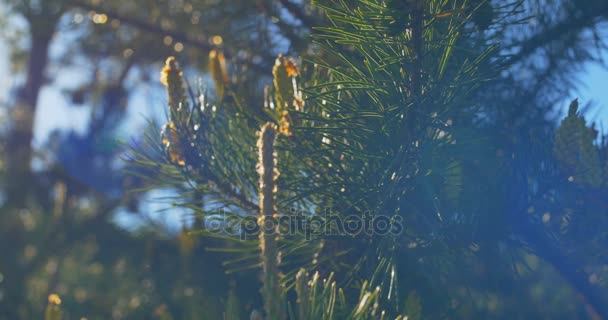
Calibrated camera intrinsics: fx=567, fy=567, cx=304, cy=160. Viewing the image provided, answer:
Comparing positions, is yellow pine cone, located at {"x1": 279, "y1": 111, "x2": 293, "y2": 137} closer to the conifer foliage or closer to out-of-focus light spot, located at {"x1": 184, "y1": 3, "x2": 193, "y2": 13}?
the conifer foliage

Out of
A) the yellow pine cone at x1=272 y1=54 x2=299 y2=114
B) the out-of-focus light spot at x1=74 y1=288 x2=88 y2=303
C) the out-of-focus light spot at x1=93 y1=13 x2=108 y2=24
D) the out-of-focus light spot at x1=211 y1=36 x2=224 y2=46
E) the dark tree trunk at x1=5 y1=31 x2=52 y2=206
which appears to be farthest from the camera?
the dark tree trunk at x1=5 y1=31 x2=52 y2=206

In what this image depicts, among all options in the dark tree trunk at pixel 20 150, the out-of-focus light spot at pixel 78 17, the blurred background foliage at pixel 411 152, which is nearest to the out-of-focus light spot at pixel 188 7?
the blurred background foliage at pixel 411 152

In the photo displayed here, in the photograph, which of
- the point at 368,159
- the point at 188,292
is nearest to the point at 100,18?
the point at 188,292

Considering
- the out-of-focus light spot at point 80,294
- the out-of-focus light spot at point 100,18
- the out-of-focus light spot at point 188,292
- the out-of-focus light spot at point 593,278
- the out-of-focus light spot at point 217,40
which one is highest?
the out-of-focus light spot at point 100,18

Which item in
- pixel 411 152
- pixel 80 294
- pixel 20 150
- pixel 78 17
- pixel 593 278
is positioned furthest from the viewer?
pixel 20 150

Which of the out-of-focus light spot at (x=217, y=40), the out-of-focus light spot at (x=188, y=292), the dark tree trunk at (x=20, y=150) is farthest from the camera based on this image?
the dark tree trunk at (x=20, y=150)

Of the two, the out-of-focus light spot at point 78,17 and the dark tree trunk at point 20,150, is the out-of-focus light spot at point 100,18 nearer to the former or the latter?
the out-of-focus light spot at point 78,17

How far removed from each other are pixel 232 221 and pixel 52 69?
2.82m

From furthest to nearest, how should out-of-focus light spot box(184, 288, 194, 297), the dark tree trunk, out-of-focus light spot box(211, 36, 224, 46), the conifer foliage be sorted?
the dark tree trunk, out-of-focus light spot box(211, 36, 224, 46), out-of-focus light spot box(184, 288, 194, 297), the conifer foliage

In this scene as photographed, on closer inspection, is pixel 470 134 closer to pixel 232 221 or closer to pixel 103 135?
pixel 232 221

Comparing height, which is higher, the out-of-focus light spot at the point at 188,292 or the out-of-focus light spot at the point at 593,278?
the out-of-focus light spot at the point at 593,278

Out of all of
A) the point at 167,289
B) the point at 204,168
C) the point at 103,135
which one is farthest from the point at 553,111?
the point at 103,135

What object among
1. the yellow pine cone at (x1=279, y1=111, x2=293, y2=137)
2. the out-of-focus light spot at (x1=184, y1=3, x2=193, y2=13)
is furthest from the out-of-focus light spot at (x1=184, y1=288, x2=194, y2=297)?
the out-of-focus light spot at (x1=184, y1=3, x2=193, y2=13)

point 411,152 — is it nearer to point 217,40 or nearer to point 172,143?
point 172,143
